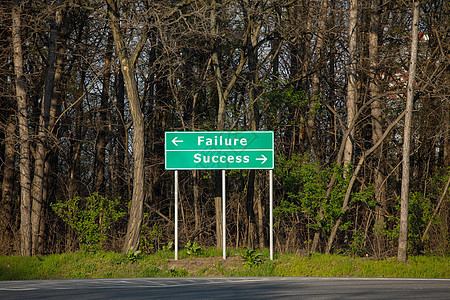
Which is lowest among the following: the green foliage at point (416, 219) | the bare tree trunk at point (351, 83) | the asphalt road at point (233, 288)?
the asphalt road at point (233, 288)

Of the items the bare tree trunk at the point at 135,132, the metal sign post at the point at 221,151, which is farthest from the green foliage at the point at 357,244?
the bare tree trunk at the point at 135,132

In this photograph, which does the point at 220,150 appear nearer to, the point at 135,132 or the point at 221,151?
the point at 221,151

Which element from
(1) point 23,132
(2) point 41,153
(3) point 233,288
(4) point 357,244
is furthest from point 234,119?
(3) point 233,288

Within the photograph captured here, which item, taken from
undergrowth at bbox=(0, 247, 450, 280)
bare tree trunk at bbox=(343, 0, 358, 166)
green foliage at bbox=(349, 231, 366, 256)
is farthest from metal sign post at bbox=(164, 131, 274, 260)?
bare tree trunk at bbox=(343, 0, 358, 166)

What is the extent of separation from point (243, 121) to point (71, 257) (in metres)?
10.9

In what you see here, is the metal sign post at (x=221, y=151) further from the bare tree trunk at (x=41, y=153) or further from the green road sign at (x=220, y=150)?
the bare tree trunk at (x=41, y=153)

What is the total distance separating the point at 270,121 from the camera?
21.1 m

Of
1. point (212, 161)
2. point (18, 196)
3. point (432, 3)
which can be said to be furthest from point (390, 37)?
point (18, 196)

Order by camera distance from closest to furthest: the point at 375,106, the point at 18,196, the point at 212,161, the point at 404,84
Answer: the point at 212,161, the point at 404,84, the point at 375,106, the point at 18,196

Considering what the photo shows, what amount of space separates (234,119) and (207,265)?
7.67 m

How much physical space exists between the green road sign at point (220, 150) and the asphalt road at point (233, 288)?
3.51 meters

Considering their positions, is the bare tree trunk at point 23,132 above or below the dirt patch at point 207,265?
above

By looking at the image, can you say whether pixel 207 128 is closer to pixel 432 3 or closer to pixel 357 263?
pixel 357 263

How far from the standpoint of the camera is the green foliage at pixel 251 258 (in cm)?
1428
